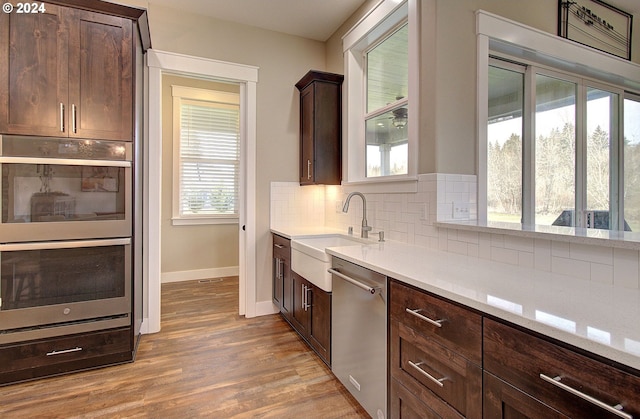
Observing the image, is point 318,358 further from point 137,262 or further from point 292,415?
point 137,262

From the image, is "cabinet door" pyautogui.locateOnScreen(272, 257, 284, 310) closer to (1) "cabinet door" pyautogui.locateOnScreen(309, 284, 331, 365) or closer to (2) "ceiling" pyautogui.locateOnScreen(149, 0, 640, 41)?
(1) "cabinet door" pyautogui.locateOnScreen(309, 284, 331, 365)

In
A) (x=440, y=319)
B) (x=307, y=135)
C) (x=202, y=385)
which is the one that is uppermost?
(x=307, y=135)

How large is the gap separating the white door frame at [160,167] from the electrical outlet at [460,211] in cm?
196

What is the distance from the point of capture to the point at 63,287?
85.8 inches

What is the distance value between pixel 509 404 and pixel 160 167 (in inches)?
115

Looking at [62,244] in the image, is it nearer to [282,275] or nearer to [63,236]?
[63,236]

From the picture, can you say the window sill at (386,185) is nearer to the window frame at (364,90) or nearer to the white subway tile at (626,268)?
the window frame at (364,90)

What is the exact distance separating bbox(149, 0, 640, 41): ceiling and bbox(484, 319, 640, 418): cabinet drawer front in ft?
9.70

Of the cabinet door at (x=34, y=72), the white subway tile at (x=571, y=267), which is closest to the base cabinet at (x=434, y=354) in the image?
the white subway tile at (x=571, y=267)

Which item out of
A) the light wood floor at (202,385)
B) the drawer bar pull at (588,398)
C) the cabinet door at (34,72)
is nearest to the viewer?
the drawer bar pull at (588,398)

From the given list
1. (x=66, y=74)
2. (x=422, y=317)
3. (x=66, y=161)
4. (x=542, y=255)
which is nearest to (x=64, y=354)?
(x=66, y=161)

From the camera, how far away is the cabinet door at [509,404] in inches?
33.5

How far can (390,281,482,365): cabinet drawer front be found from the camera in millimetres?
1059

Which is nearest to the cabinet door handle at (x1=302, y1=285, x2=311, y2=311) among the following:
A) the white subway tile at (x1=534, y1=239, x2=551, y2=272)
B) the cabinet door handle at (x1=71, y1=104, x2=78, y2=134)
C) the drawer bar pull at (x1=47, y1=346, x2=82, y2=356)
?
the white subway tile at (x1=534, y1=239, x2=551, y2=272)
